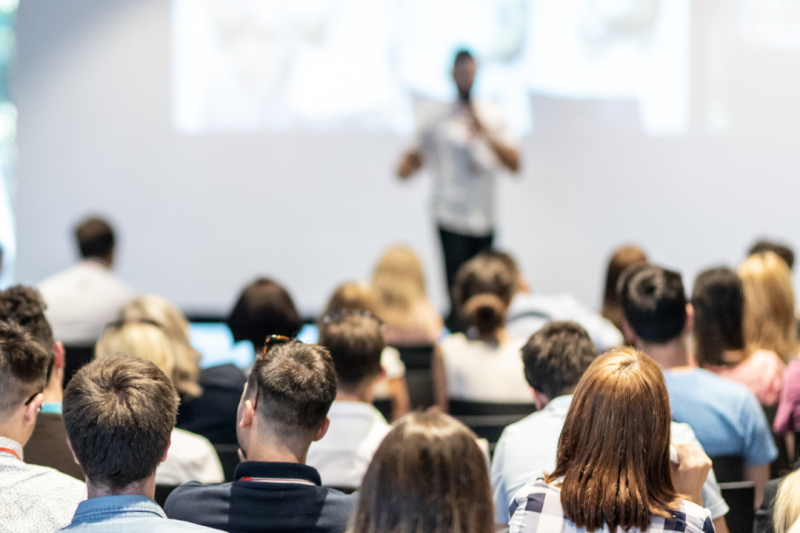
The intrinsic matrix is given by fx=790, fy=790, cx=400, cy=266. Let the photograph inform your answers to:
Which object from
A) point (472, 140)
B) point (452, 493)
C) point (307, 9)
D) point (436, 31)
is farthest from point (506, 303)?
point (307, 9)

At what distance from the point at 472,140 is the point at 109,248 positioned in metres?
2.19

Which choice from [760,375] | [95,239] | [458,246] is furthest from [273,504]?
[458,246]

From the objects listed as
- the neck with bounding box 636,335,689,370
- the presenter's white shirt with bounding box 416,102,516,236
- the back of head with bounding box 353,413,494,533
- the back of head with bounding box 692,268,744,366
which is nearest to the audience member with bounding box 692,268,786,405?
the back of head with bounding box 692,268,744,366

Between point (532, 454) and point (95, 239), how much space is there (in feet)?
9.61

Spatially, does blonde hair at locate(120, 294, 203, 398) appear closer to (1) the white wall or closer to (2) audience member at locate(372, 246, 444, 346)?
(2) audience member at locate(372, 246, 444, 346)

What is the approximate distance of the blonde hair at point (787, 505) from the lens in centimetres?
152

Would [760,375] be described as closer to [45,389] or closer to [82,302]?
[45,389]

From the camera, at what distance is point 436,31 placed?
584 centimetres

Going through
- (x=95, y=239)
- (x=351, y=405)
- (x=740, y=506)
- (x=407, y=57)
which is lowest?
(x=740, y=506)

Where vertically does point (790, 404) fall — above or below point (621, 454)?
below

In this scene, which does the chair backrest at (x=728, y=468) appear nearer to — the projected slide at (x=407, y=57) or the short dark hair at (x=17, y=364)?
the short dark hair at (x=17, y=364)

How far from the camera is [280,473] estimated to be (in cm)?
150

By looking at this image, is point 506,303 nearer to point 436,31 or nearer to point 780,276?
point 780,276

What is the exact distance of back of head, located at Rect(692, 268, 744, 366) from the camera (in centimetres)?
269
